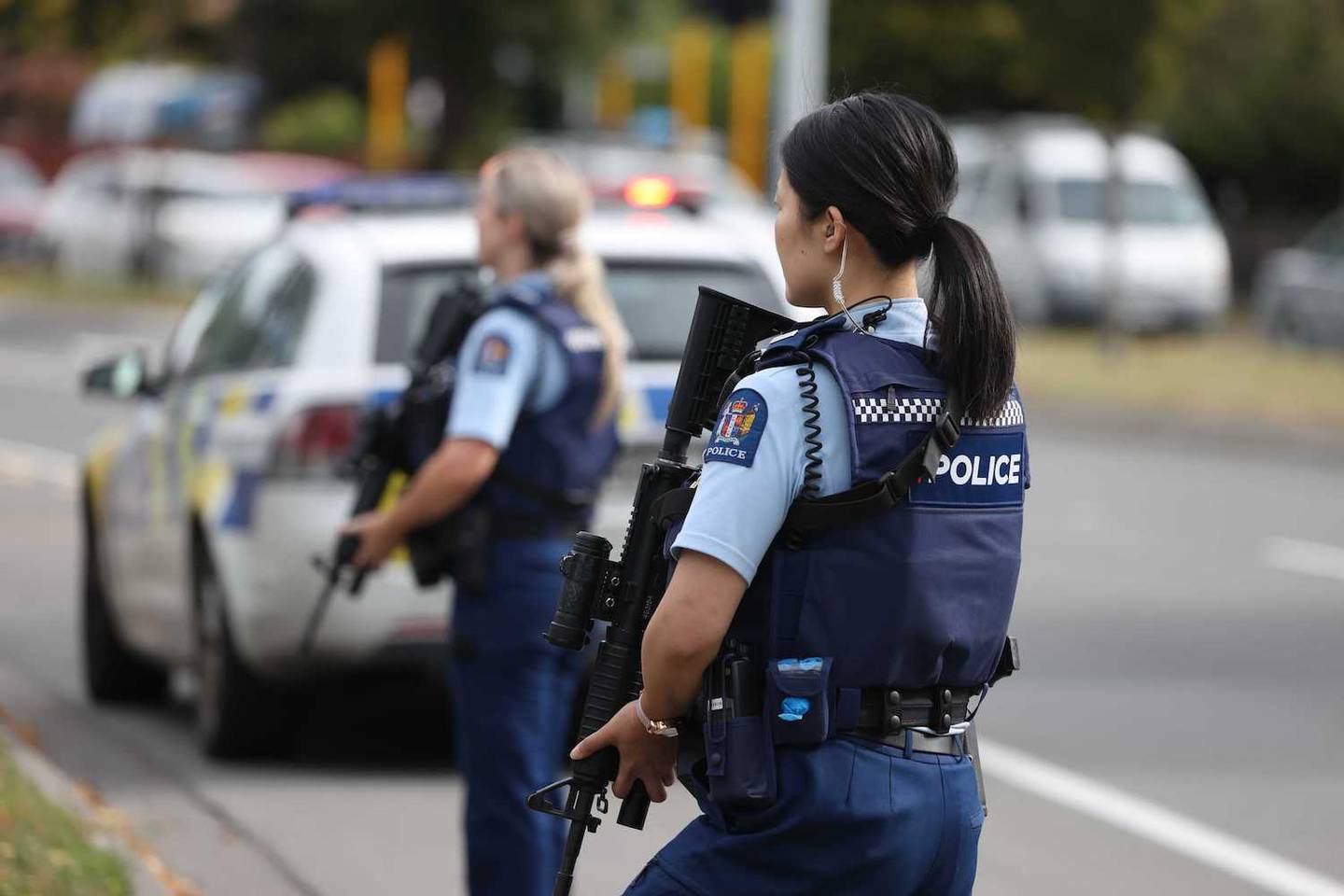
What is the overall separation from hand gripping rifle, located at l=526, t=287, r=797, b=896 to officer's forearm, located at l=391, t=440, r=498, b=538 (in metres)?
1.66

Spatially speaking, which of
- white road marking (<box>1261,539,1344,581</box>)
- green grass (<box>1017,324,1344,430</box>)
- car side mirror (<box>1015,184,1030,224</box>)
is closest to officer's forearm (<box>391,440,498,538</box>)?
white road marking (<box>1261,539,1344,581</box>)

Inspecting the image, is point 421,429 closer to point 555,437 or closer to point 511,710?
point 555,437

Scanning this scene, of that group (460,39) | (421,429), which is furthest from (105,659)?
(460,39)

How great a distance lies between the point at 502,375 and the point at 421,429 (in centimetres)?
37

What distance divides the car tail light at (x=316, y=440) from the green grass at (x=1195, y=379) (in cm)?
1076

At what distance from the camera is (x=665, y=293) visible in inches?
293

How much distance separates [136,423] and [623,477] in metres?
2.00

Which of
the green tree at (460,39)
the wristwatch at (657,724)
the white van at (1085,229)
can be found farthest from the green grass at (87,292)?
the wristwatch at (657,724)

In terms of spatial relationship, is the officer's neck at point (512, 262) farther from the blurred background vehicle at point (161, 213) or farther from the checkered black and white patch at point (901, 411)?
the blurred background vehicle at point (161, 213)

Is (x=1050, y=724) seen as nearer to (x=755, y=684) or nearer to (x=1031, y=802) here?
(x=1031, y=802)

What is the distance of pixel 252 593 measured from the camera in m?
7.07

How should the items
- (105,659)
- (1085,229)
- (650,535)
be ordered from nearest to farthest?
(650,535) → (105,659) → (1085,229)

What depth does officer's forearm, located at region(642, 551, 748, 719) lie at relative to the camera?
3.04m

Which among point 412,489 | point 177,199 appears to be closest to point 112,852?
point 412,489
